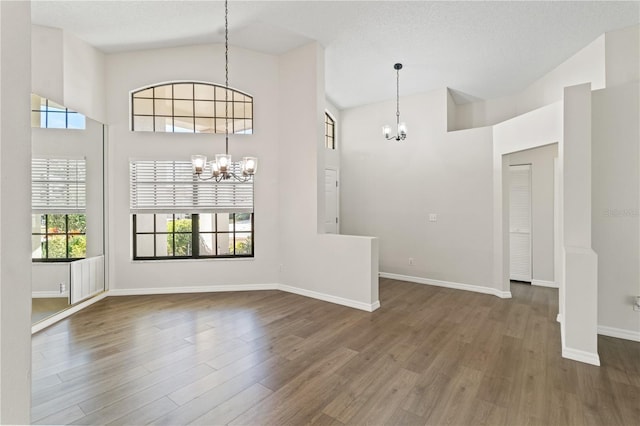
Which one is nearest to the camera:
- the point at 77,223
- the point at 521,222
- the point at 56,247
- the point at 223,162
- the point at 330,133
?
the point at 223,162

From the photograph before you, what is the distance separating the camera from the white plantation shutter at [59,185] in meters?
→ 3.83

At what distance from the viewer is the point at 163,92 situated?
5055mm

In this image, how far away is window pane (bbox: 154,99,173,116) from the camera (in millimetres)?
5051

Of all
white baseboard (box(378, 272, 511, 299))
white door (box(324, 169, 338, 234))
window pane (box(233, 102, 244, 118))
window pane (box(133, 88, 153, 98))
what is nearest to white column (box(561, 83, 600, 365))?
white baseboard (box(378, 272, 511, 299))

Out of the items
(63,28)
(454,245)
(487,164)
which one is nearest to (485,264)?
(454,245)

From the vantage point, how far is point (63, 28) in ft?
13.2

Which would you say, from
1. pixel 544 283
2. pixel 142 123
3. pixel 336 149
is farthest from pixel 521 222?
pixel 142 123

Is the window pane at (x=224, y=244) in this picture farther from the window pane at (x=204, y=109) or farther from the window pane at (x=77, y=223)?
the window pane at (x=204, y=109)

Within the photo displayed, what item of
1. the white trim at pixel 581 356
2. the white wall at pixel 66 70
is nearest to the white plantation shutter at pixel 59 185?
the white wall at pixel 66 70

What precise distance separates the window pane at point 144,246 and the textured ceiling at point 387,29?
2.98 m

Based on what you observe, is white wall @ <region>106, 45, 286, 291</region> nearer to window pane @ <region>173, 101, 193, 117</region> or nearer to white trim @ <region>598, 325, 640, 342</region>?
window pane @ <region>173, 101, 193, 117</region>

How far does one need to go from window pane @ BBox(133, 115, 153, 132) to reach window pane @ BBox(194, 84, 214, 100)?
34.5 inches

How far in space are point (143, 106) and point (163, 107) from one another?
1.04 ft

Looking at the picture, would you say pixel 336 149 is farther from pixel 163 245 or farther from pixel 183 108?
pixel 163 245
